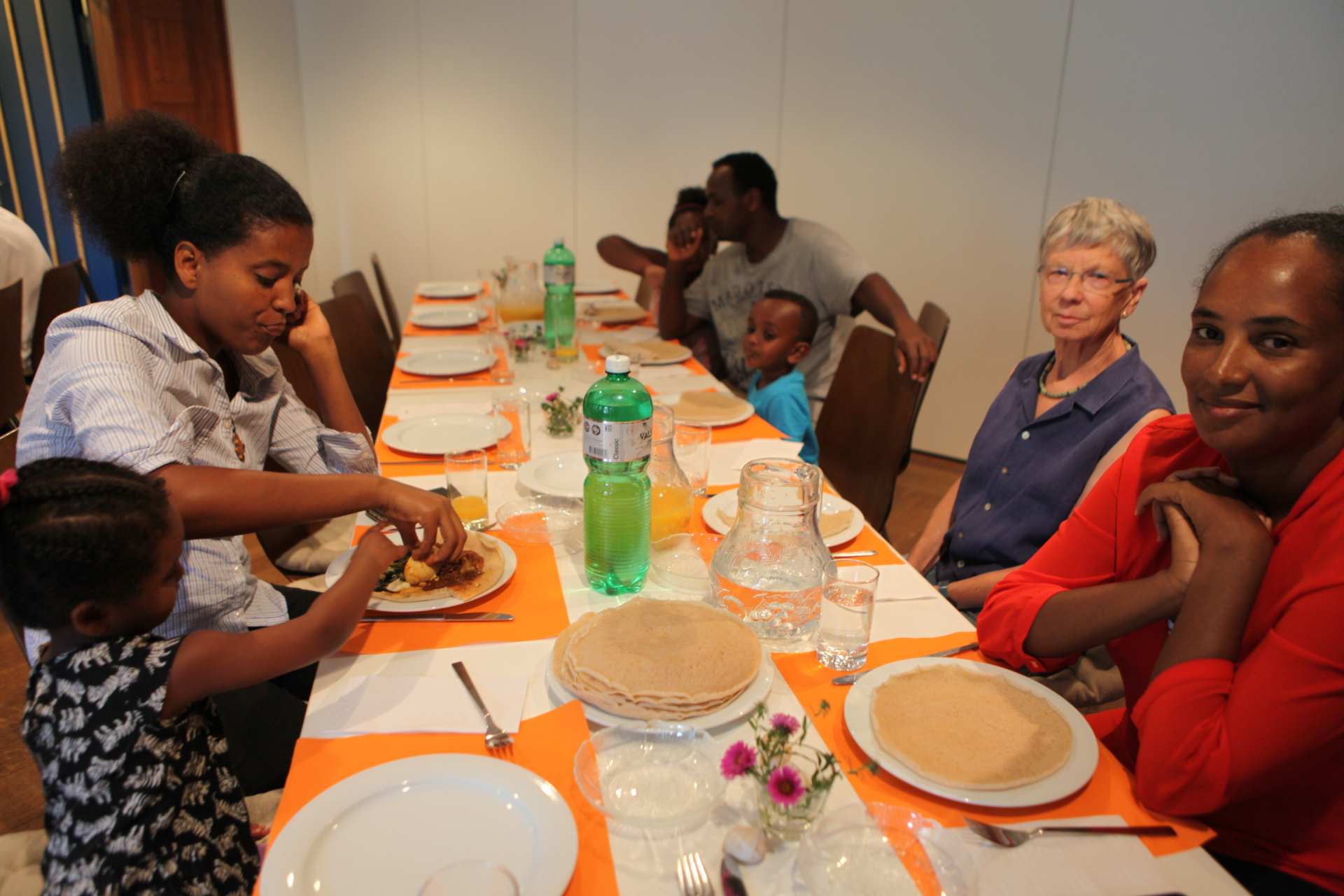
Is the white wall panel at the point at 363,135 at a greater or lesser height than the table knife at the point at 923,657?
greater

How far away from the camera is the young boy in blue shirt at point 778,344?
2.45 meters

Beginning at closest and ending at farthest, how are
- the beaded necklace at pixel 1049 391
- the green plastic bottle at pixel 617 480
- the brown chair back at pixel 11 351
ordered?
the green plastic bottle at pixel 617 480 < the beaded necklace at pixel 1049 391 < the brown chair back at pixel 11 351

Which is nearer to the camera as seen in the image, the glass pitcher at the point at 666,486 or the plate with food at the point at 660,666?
the plate with food at the point at 660,666

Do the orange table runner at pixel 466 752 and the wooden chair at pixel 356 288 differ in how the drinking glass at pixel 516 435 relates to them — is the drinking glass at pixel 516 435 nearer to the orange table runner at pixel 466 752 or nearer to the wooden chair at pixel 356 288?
the orange table runner at pixel 466 752

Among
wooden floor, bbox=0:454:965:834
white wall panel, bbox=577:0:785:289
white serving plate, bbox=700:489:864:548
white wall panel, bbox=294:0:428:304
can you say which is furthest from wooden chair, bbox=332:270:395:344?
white serving plate, bbox=700:489:864:548

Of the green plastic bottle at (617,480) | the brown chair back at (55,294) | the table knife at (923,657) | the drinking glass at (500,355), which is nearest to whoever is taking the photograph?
the table knife at (923,657)

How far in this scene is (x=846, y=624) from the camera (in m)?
1.15

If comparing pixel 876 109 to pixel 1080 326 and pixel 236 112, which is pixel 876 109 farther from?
pixel 236 112

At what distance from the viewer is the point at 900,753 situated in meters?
0.94

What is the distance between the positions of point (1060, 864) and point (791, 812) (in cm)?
28

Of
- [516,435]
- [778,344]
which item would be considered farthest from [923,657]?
[778,344]

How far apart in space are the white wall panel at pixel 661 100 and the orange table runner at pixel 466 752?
4.47 metres

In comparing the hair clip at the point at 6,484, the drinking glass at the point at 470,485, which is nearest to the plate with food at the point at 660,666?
the drinking glass at the point at 470,485

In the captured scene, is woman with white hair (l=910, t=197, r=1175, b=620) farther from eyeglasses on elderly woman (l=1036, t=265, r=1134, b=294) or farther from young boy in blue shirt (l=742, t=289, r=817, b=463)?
young boy in blue shirt (l=742, t=289, r=817, b=463)
